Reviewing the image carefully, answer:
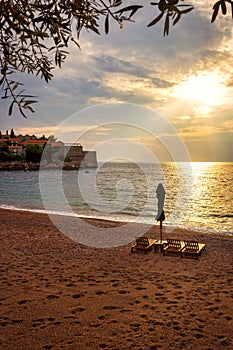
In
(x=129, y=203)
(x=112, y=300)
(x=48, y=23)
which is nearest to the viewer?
(x=48, y=23)

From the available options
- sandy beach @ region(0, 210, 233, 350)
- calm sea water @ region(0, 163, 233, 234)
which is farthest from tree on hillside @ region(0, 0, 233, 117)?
calm sea water @ region(0, 163, 233, 234)

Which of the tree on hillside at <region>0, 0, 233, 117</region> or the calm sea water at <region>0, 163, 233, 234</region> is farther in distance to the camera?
the calm sea water at <region>0, 163, 233, 234</region>

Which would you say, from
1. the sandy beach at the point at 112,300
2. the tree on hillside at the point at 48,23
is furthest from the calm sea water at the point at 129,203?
the tree on hillside at the point at 48,23

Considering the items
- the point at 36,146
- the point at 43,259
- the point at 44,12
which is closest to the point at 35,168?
the point at 36,146

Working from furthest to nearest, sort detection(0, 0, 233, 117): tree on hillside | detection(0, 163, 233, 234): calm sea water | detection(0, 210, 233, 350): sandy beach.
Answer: detection(0, 163, 233, 234): calm sea water, detection(0, 210, 233, 350): sandy beach, detection(0, 0, 233, 117): tree on hillside

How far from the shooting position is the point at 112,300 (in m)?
8.87

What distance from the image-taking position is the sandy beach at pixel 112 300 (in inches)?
269

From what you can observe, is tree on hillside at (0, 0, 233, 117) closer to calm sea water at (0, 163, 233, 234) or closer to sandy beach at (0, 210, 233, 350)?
sandy beach at (0, 210, 233, 350)

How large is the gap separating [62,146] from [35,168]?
2243 centimetres

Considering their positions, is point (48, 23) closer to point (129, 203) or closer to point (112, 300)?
point (112, 300)

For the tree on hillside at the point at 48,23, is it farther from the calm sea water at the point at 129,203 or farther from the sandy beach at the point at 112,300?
the calm sea water at the point at 129,203

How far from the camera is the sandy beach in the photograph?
22.4ft

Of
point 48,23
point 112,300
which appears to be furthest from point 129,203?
point 48,23

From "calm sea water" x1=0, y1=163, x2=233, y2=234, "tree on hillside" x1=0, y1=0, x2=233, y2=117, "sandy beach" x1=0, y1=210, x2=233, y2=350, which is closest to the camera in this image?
"tree on hillside" x1=0, y1=0, x2=233, y2=117
